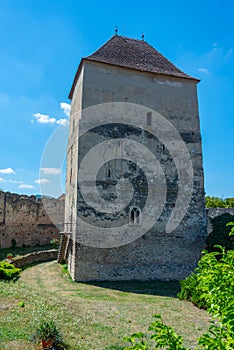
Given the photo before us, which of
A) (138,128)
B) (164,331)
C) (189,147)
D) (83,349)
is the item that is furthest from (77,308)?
(189,147)

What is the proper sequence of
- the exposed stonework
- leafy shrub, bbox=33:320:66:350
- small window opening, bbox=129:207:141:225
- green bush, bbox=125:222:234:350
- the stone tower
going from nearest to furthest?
green bush, bbox=125:222:234:350 → leafy shrub, bbox=33:320:66:350 → the stone tower → small window opening, bbox=129:207:141:225 → the exposed stonework

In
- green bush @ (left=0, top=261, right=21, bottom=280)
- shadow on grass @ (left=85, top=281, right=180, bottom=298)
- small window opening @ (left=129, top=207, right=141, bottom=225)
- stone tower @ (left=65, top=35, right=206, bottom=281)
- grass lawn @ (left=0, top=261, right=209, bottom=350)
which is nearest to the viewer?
grass lawn @ (left=0, top=261, right=209, bottom=350)

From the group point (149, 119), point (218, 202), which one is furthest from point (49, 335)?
point (218, 202)

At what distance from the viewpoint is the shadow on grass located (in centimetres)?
1111

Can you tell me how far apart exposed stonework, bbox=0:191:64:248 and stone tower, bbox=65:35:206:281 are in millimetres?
7552

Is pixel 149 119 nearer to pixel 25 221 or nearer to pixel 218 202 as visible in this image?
pixel 25 221

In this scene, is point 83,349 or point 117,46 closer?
point 83,349

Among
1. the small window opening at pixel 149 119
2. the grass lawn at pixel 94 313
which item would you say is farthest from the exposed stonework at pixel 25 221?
the small window opening at pixel 149 119

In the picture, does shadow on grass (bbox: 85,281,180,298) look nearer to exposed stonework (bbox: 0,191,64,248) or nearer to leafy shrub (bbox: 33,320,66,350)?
leafy shrub (bbox: 33,320,66,350)

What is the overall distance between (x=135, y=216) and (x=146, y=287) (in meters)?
3.31

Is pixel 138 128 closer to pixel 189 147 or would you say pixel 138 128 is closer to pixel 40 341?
pixel 189 147

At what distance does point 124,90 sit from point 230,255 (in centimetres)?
1261

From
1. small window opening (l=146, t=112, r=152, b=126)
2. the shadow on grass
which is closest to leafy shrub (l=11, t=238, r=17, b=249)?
the shadow on grass

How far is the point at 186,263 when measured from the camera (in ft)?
45.8
